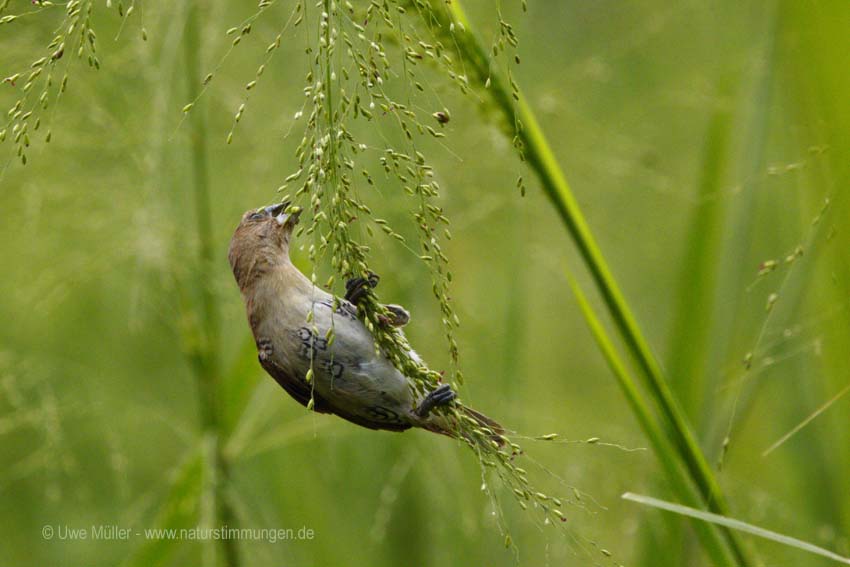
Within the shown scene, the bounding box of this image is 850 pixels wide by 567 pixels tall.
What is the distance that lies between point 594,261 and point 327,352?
54 cm

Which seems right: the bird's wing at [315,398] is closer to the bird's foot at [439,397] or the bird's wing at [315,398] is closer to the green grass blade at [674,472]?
the bird's foot at [439,397]

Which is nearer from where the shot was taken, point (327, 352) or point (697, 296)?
point (327, 352)

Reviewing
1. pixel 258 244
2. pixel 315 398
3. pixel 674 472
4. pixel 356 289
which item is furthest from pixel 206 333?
pixel 674 472

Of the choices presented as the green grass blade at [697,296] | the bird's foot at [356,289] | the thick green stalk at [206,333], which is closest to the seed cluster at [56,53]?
the bird's foot at [356,289]

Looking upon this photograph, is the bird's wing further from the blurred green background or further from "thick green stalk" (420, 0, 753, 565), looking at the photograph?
"thick green stalk" (420, 0, 753, 565)

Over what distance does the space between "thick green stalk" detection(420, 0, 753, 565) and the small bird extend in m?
0.27

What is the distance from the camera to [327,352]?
75.5 inches

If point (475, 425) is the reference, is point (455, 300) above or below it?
below

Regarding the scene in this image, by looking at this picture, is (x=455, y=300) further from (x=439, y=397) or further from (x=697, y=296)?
(x=439, y=397)

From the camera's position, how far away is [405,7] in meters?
1.60

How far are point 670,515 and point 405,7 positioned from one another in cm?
124

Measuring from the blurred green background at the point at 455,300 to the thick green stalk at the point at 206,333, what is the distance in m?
0.05

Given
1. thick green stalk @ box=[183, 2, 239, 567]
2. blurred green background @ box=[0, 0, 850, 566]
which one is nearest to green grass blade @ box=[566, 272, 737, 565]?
blurred green background @ box=[0, 0, 850, 566]

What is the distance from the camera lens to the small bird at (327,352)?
1.73m
